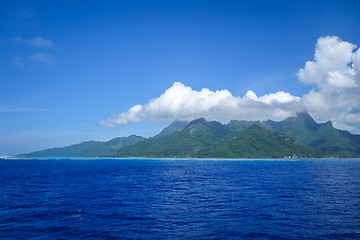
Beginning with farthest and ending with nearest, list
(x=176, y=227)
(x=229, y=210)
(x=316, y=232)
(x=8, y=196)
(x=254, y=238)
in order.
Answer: (x=8, y=196)
(x=229, y=210)
(x=176, y=227)
(x=316, y=232)
(x=254, y=238)

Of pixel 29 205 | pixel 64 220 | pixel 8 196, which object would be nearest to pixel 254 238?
pixel 64 220

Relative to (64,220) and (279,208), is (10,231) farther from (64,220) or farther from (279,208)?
(279,208)

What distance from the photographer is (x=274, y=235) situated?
39.0m

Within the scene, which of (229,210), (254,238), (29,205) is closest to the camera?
(254,238)

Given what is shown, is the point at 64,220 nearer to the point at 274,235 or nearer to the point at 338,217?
the point at 274,235

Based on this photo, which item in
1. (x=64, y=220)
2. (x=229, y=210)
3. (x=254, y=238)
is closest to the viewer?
(x=254, y=238)

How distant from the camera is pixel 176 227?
1705 inches

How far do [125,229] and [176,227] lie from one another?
9.21 metres

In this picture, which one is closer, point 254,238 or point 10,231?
point 254,238

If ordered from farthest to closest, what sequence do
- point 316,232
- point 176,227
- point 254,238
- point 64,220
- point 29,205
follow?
1. point 29,205
2. point 64,220
3. point 176,227
4. point 316,232
5. point 254,238

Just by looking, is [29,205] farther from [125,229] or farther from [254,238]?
[254,238]

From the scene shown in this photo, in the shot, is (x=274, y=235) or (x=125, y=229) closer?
(x=274, y=235)

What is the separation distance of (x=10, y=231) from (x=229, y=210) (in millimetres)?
43790

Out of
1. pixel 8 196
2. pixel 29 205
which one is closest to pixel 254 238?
pixel 29 205
